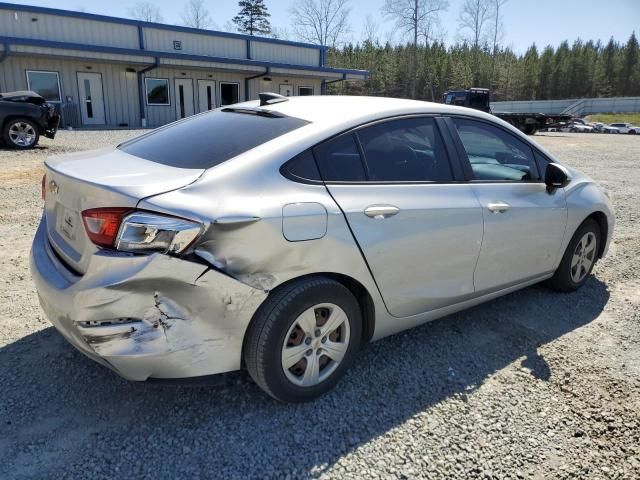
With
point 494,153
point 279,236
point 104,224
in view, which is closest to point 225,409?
point 279,236

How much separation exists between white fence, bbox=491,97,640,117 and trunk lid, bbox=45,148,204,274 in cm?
6521

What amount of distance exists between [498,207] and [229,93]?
25.8 m

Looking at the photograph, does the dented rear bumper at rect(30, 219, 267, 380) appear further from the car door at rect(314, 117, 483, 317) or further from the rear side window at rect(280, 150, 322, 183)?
the car door at rect(314, 117, 483, 317)

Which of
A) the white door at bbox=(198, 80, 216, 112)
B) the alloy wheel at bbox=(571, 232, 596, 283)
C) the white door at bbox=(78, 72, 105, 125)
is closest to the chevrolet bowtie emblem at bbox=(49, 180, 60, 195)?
the alloy wheel at bbox=(571, 232, 596, 283)

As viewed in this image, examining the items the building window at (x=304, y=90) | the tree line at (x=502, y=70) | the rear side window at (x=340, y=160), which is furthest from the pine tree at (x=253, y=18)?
the rear side window at (x=340, y=160)

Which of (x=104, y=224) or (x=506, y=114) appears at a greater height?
(x=506, y=114)

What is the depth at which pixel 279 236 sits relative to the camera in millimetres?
2338

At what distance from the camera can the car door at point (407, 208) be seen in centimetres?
267

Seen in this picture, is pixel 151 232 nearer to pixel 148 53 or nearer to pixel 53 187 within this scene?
pixel 53 187

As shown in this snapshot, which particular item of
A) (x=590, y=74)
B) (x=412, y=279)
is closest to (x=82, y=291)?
(x=412, y=279)

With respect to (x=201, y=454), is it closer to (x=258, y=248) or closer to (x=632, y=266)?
(x=258, y=248)

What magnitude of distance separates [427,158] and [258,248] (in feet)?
4.58

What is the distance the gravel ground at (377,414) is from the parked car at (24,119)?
10.0 meters

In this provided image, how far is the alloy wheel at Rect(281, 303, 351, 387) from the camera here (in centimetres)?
254
